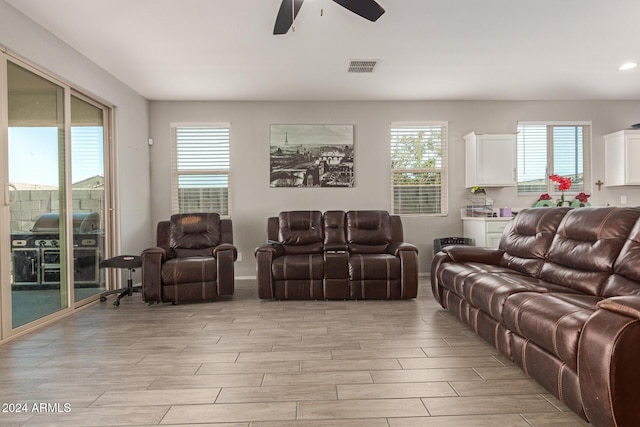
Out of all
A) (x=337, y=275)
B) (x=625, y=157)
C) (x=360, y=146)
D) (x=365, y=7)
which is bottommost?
(x=337, y=275)

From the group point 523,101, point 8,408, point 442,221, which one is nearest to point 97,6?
point 8,408

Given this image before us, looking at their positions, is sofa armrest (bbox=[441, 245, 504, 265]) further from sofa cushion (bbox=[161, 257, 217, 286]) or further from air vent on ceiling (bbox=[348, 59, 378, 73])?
sofa cushion (bbox=[161, 257, 217, 286])

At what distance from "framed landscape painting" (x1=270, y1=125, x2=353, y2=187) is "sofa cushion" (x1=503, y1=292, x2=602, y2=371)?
379 cm

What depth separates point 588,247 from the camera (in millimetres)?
2670

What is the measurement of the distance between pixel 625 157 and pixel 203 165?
6.42 metres

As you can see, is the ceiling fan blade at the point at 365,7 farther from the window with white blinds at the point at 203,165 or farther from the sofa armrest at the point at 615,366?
the window with white blinds at the point at 203,165

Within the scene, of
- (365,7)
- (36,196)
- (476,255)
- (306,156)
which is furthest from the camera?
(306,156)

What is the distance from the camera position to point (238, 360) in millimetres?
2604

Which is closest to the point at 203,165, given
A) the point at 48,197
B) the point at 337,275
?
the point at 48,197

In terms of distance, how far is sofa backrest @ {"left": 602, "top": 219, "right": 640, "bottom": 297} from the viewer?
2.27 meters

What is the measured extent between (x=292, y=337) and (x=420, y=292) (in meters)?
2.30

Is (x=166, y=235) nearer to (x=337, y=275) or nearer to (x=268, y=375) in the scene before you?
(x=337, y=275)

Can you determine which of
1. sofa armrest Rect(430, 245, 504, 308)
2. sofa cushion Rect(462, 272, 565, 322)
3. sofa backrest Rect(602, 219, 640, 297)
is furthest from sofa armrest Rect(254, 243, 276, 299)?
sofa backrest Rect(602, 219, 640, 297)

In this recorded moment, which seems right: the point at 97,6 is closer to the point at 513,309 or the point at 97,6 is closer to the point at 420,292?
the point at 513,309
